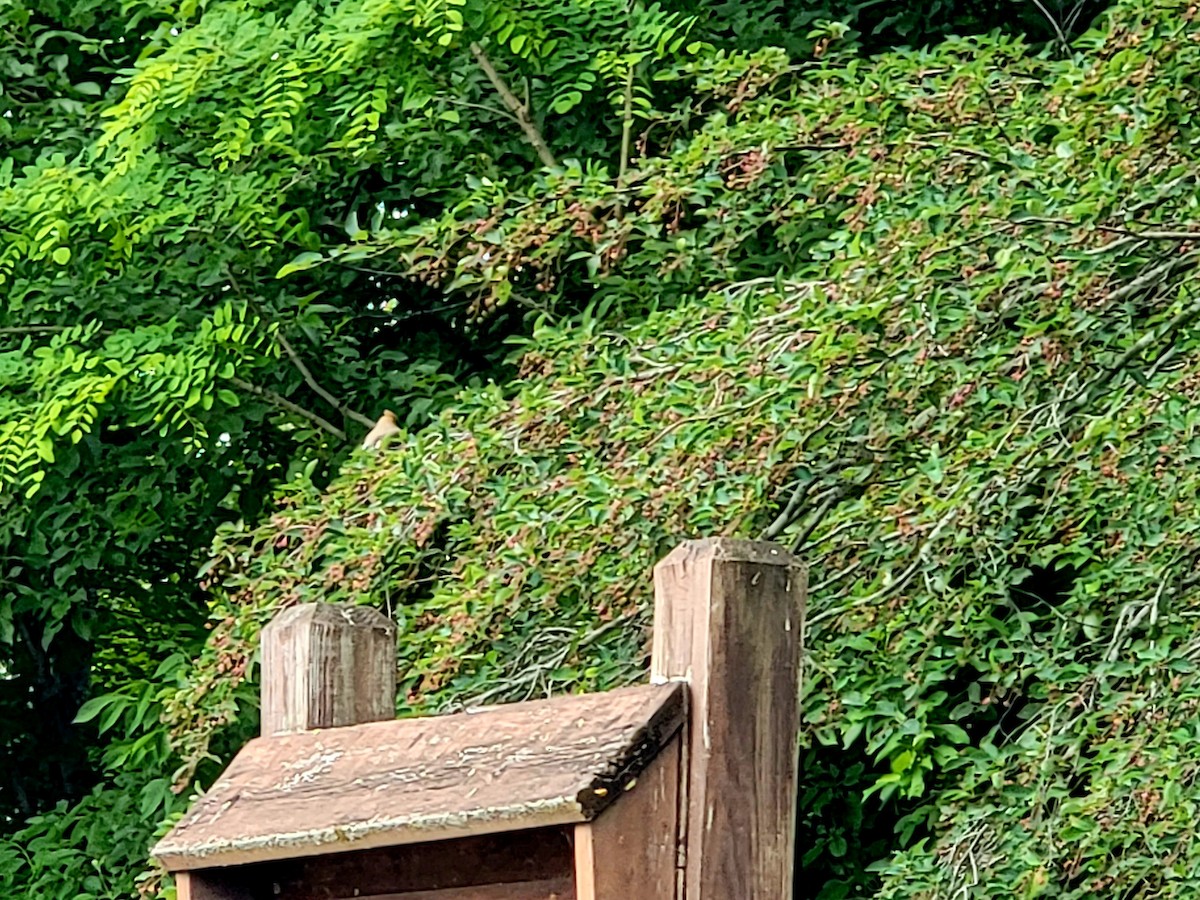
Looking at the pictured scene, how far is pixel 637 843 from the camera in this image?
168 centimetres

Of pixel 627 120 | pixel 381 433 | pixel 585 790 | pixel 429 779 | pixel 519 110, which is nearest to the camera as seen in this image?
pixel 585 790

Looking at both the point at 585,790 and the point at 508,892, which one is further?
the point at 508,892

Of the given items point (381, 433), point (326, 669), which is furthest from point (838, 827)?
point (326, 669)

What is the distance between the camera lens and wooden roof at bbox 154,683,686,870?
169cm

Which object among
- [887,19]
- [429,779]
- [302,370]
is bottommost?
[429,779]

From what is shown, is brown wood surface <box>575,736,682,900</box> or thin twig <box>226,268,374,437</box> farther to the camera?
thin twig <box>226,268,374,437</box>

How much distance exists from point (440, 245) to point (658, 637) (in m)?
3.33

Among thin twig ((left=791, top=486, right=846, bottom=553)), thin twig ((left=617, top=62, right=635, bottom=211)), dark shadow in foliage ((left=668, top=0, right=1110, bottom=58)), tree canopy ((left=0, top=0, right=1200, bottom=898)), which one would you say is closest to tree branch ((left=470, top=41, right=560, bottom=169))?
tree canopy ((left=0, top=0, right=1200, bottom=898))

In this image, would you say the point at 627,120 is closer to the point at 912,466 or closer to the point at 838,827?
the point at 838,827

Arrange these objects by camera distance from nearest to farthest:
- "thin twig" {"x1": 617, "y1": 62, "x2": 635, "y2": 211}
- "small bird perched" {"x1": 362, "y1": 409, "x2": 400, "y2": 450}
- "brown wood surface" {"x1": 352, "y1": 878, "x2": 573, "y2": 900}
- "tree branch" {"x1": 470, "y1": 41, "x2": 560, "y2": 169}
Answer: "brown wood surface" {"x1": 352, "y1": 878, "x2": 573, "y2": 900}
"small bird perched" {"x1": 362, "y1": 409, "x2": 400, "y2": 450}
"thin twig" {"x1": 617, "y1": 62, "x2": 635, "y2": 211}
"tree branch" {"x1": 470, "y1": 41, "x2": 560, "y2": 169}

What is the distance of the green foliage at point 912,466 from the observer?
11.7 ft

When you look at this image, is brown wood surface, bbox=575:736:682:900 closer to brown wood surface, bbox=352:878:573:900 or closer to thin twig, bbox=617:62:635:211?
brown wood surface, bbox=352:878:573:900

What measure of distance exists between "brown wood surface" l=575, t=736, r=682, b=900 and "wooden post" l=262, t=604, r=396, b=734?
0.52 meters

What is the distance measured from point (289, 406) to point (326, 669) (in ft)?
15.0
